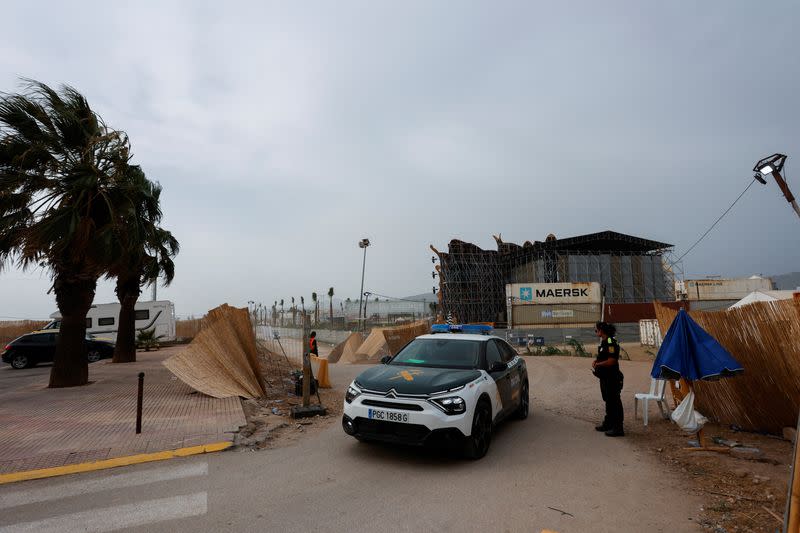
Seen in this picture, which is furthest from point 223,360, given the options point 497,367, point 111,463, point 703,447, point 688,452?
point 703,447

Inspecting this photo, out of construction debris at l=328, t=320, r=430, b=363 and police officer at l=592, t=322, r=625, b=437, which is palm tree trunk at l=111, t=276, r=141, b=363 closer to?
construction debris at l=328, t=320, r=430, b=363

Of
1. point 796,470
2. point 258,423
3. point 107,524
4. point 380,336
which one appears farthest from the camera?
point 380,336

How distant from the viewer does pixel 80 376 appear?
1208cm

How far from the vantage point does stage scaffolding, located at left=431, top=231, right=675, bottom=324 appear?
5225 centimetres

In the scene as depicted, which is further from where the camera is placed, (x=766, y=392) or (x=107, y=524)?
(x=766, y=392)

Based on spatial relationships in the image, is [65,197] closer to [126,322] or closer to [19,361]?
[126,322]

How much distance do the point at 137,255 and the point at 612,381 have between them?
11616 millimetres

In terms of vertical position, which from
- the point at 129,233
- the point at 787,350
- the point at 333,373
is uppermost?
the point at 129,233

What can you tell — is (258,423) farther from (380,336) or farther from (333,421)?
(380,336)

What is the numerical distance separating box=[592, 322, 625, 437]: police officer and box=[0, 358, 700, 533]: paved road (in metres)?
0.56

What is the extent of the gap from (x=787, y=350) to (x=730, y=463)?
1.85m

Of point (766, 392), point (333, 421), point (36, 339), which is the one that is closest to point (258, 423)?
point (333, 421)

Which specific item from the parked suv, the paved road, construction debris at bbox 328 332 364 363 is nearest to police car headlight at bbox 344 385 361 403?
the paved road

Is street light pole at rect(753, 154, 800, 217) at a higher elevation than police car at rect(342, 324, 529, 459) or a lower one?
higher
